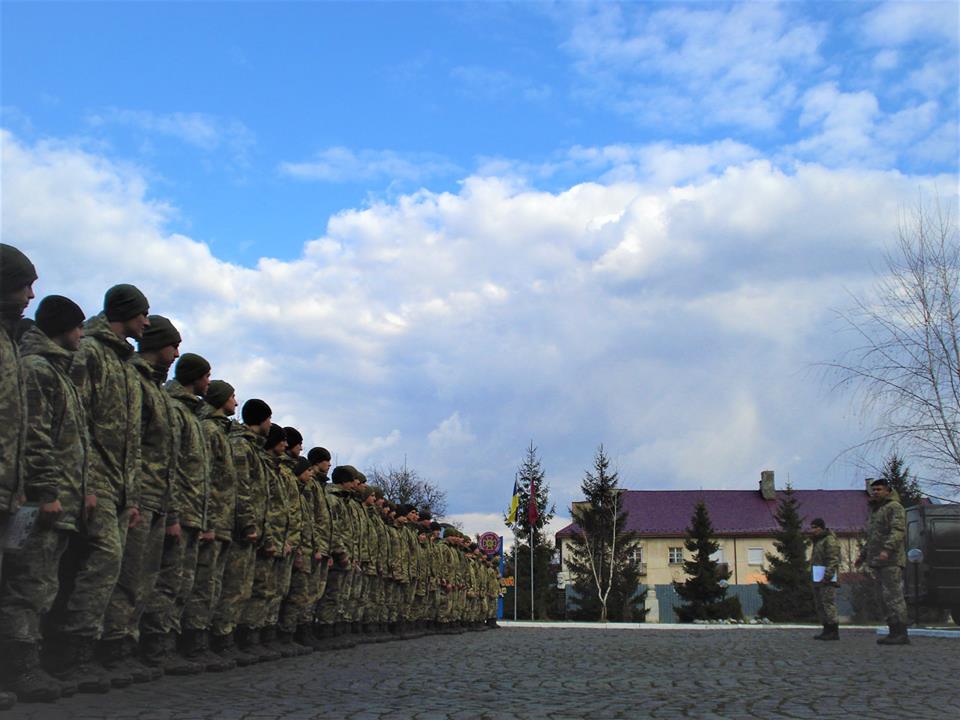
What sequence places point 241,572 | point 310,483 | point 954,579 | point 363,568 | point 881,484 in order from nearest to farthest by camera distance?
point 241,572 → point 310,483 → point 363,568 → point 881,484 → point 954,579

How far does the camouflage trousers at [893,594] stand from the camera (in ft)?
47.6

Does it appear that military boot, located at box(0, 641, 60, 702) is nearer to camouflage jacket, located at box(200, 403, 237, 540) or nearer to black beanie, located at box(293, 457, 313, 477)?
camouflage jacket, located at box(200, 403, 237, 540)

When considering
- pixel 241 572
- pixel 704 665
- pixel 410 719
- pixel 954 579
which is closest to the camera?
pixel 410 719

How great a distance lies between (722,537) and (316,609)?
230 feet

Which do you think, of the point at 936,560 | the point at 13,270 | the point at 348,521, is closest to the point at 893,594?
the point at 936,560

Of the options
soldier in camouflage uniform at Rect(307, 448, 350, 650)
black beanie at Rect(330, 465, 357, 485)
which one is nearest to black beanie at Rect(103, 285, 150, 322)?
soldier in camouflage uniform at Rect(307, 448, 350, 650)

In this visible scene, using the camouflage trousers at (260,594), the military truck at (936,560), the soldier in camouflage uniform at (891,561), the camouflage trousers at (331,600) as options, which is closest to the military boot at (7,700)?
the camouflage trousers at (260,594)

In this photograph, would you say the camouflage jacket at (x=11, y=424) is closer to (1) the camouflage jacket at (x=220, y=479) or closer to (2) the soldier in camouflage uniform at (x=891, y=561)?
(1) the camouflage jacket at (x=220, y=479)

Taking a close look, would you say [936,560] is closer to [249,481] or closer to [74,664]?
[249,481]

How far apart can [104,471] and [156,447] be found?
2.94 ft

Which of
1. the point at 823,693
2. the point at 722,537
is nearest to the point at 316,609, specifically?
the point at 823,693

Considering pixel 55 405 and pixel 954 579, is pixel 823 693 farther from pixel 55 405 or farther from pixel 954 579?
pixel 954 579

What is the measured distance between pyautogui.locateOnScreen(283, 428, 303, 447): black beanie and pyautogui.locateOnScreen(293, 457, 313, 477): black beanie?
181 millimetres

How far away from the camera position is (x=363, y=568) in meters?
13.9
